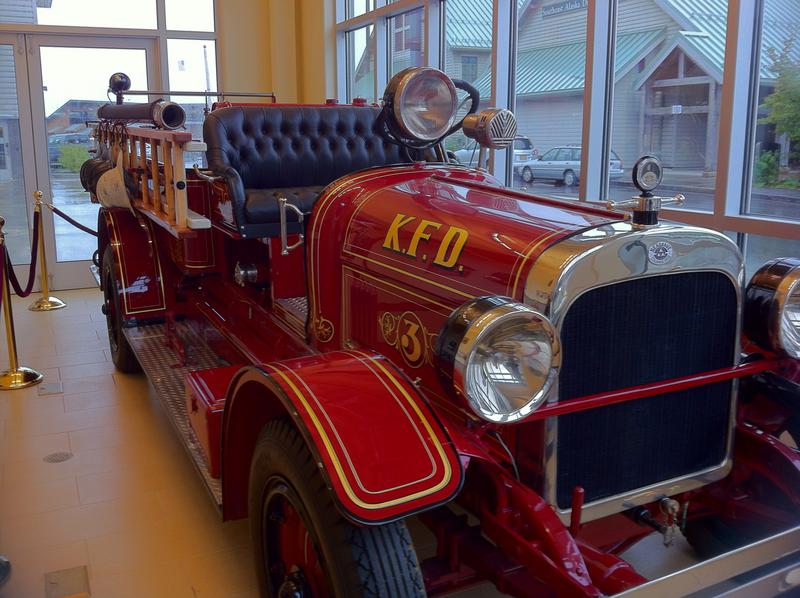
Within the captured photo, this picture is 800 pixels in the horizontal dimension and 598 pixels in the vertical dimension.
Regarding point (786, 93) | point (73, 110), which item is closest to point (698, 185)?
point (786, 93)

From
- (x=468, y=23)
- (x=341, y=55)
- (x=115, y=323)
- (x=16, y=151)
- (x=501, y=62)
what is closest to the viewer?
(x=115, y=323)

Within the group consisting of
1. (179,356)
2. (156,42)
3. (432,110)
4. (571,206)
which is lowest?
(179,356)

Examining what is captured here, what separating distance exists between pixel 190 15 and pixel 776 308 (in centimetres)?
691

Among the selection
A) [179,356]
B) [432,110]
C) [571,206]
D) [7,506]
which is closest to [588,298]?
[571,206]

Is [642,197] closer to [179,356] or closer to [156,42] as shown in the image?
[179,356]

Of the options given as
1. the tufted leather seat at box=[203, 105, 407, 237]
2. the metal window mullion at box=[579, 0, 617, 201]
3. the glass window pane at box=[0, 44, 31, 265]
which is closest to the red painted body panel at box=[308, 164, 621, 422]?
the tufted leather seat at box=[203, 105, 407, 237]

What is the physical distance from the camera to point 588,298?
172cm

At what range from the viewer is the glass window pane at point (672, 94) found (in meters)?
4.01

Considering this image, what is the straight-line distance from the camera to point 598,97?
15.0 ft

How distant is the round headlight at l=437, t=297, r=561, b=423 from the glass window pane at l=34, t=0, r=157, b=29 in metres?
6.74

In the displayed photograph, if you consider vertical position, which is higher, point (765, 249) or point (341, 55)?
point (341, 55)

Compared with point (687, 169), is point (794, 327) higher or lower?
Answer: lower

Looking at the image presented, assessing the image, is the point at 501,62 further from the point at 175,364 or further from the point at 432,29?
the point at 175,364

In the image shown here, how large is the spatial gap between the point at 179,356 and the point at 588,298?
263 centimetres
